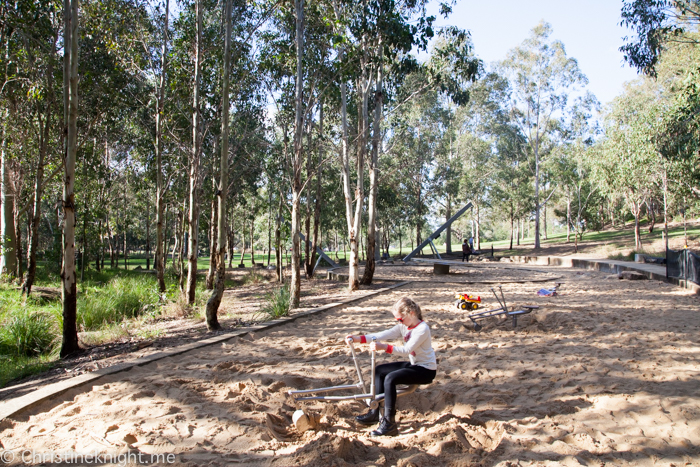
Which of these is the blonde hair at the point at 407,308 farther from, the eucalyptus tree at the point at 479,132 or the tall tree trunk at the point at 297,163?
the eucalyptus tree at the point at 479,132

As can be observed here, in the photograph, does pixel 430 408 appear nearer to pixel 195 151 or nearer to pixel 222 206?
pixel 222 206

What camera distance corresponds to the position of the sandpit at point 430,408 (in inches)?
125

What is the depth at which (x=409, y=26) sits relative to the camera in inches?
493

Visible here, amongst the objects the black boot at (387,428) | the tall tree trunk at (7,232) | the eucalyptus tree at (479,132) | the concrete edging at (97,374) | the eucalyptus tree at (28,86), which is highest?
the eucalyptus tree at (479,132)

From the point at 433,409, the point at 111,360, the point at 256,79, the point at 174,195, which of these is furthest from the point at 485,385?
the point at 174,195

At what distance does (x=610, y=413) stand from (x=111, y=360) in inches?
230

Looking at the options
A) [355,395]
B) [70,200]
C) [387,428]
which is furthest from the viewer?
[70,200]

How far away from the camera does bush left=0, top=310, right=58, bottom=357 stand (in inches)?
285

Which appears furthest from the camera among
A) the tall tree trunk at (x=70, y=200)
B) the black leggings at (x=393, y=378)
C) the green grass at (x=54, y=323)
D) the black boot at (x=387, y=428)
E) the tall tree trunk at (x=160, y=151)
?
the tall tree trunk at (x=160, y=151)

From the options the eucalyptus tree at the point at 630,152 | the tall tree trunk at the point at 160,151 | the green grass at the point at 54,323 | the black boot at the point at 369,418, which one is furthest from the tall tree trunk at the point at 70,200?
the eucalyptus tree at the point at 630,152

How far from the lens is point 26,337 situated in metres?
7.39

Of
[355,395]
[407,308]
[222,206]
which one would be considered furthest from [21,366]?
[407,308]

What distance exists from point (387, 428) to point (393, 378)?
40 cm

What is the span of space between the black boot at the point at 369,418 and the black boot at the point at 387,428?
180mm
